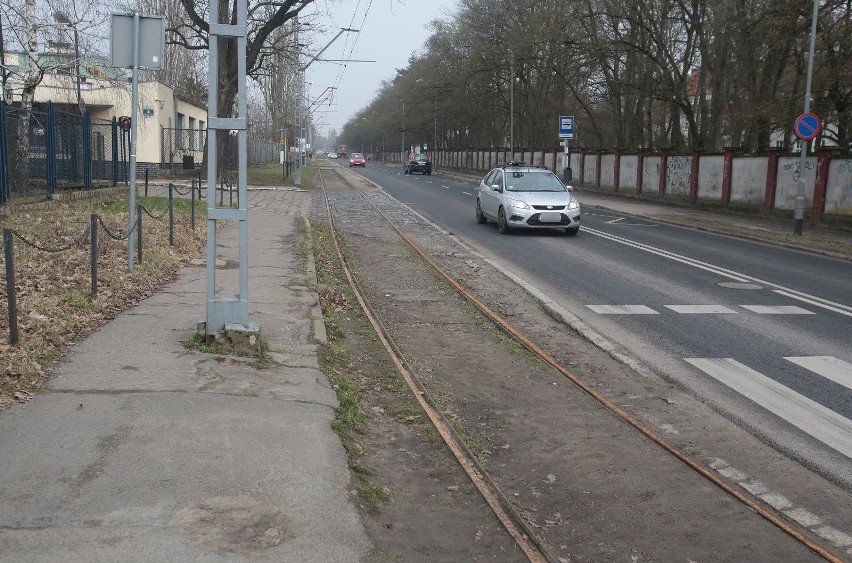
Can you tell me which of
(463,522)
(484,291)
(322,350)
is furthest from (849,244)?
(463,522)

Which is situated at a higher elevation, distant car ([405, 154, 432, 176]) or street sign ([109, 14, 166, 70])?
street sign ([109, 14, 166, 70])

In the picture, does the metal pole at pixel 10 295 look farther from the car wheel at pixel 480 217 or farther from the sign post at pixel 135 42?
the car wheel at pixel 480 217

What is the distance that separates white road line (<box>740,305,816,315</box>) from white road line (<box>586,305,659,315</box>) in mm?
1309

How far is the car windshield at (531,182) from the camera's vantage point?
20.8 m

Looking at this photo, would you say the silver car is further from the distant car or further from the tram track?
the distant car

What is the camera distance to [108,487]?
4.54 meters

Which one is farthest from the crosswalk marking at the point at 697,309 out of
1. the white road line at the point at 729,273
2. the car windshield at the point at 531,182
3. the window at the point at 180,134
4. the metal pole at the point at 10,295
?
the window at the point at 180,134

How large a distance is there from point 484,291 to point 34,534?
8.79 metres

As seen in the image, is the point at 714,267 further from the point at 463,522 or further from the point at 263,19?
the point at 263,19

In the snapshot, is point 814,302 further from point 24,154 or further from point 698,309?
point 24,154

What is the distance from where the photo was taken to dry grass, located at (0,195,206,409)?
6.76 m

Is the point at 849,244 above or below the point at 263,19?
below

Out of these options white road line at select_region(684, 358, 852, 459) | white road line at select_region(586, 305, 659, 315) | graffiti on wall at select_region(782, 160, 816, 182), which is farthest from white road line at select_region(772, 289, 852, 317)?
graffiti on wall at select_region(782, 160, 816, 182)

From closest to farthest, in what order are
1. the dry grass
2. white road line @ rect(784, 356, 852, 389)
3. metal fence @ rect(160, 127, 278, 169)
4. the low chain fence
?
the dry grass
the low chain fence
white road line @ rect(784, 356, 852, 389)
metal fence @ rect(160, 127, 278, 169)
